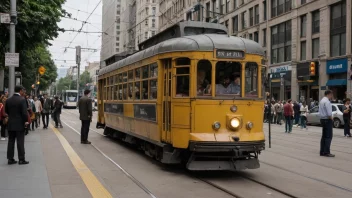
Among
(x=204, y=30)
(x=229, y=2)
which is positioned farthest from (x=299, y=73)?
(x=204, y=30)

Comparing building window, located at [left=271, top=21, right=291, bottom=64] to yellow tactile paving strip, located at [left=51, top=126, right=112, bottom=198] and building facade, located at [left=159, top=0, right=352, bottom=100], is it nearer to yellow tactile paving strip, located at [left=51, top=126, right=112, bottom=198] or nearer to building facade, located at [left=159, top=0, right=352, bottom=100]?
building facade, located at [left=159, top=0, right=352, bottom=100]

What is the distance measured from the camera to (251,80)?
930 centimetres

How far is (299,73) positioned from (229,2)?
16.4m

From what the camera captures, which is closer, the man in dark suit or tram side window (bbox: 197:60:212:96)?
tram side window (bbox: 197:60:212:96)

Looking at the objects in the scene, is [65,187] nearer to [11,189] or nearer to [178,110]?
[11,189]

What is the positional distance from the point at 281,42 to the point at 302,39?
366cm

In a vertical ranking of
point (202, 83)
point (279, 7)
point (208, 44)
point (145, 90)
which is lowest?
point (145, 90)

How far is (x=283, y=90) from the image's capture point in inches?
1718

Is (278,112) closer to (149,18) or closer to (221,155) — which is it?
(221,155)

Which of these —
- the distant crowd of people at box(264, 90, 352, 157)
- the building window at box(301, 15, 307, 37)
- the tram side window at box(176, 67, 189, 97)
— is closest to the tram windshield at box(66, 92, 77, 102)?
the building window at box(301, 15, 307, 37)

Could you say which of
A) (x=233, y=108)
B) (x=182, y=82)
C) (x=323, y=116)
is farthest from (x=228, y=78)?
(x=323, y=116)

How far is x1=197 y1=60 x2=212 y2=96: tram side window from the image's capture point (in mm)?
8992

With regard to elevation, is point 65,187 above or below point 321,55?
below

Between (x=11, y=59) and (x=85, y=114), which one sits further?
(x=11, y=59)
